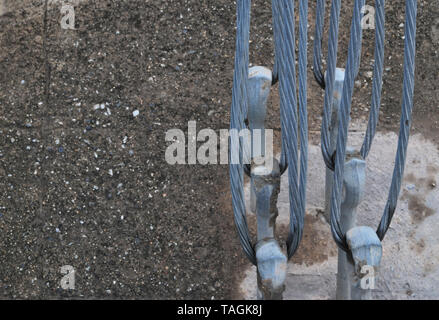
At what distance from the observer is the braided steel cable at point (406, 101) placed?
57.2 inches

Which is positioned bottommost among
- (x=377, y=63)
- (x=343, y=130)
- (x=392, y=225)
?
(x=392, y=225)

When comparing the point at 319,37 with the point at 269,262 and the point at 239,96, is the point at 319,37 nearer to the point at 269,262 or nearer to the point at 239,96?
the point at 239,96

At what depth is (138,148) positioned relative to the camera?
8.85ft

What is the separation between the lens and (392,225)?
98.3 inches

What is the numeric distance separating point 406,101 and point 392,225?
1.09m

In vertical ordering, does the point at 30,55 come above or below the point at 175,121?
above

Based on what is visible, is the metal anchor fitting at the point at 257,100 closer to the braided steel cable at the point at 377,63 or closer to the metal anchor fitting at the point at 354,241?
the metal anchor fitting at the point at 354,241

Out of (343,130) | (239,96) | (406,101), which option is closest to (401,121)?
(406,101)

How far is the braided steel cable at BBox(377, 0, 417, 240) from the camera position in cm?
145

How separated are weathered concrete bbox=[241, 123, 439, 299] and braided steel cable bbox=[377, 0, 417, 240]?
2.69ft

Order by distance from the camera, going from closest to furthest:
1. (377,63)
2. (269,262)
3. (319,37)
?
(269,262) < (377,63) < (319,37)

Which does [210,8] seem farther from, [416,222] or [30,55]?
[416,222]
